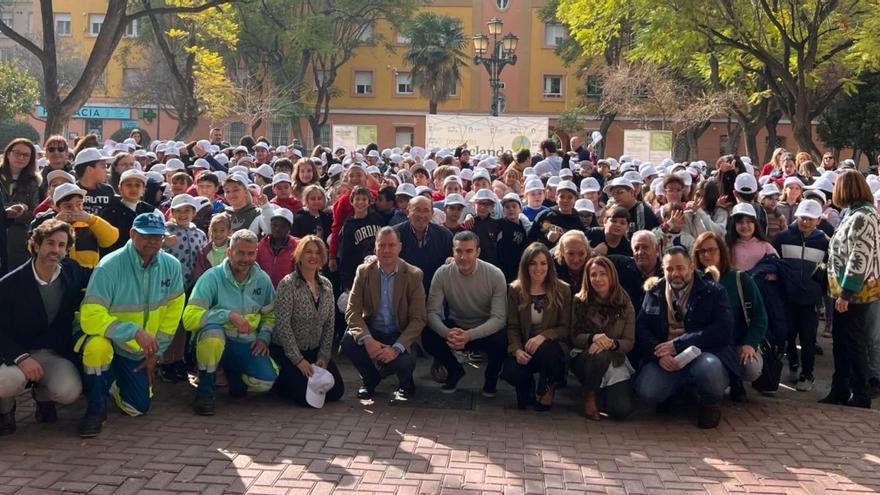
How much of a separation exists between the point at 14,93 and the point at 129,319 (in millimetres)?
35641

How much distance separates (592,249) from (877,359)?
2620 millimetres

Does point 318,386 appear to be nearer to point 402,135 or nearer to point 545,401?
point 545,401

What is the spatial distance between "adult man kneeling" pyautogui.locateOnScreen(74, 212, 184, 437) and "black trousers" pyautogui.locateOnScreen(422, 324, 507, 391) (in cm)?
224

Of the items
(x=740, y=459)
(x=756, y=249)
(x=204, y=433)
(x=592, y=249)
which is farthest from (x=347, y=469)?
(x=756, y=249)

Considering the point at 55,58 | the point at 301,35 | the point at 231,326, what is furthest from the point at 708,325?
the point at 301,35

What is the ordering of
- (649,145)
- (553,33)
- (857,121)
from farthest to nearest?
1. (553,33)
2. (857,121)
3. (649,145)

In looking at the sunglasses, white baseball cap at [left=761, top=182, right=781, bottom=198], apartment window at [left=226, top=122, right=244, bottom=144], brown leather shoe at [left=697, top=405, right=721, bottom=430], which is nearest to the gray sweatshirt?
the sunglasses

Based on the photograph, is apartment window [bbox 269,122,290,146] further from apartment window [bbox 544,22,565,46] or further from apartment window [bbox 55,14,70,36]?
apartment window [bbox 544,22,565,46]

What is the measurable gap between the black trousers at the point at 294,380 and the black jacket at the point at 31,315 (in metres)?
1.65

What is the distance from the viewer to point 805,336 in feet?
25.4

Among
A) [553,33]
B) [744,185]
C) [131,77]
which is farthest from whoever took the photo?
[131,77]

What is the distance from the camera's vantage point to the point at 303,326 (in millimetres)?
6945

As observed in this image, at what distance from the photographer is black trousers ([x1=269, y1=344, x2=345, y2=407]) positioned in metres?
6.82

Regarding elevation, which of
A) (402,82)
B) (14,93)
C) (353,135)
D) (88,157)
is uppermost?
(402,82)
